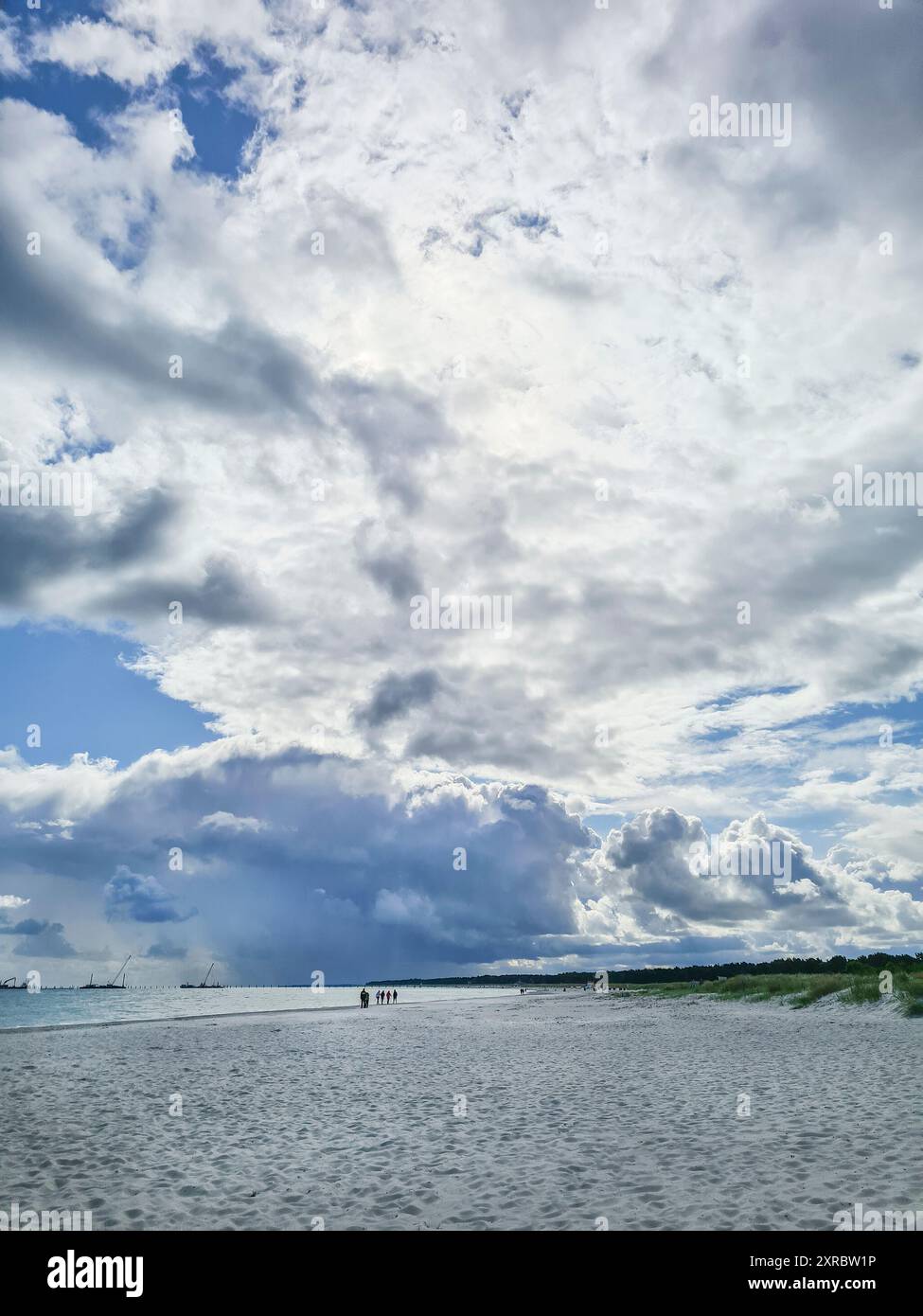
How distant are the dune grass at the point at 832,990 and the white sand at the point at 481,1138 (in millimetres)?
12192

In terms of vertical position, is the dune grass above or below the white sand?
below

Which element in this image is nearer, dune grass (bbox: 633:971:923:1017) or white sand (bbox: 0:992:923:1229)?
white sand (bbox: 0:992:923:1229)

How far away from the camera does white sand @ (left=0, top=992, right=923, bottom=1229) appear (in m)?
12.8

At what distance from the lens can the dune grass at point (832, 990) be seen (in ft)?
154

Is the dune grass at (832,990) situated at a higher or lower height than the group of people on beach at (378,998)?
higher

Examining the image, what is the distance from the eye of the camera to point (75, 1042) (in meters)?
49.5

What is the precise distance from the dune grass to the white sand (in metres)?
12.2
